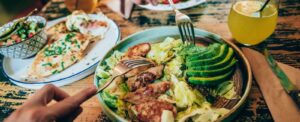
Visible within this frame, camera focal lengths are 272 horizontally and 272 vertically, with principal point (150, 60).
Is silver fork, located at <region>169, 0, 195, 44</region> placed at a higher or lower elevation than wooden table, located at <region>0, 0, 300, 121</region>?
higher

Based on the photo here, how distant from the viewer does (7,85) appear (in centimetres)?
175

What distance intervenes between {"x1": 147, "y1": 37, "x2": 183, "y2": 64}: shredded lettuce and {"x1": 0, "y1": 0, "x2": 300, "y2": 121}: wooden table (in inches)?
15.3

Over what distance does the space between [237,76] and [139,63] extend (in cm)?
51

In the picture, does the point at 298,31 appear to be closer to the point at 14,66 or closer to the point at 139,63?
the point at 139,63

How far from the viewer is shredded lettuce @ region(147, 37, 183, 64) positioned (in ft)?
5.14

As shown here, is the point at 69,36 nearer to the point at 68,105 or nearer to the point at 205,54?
the point at 68,105

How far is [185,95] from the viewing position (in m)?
1.26

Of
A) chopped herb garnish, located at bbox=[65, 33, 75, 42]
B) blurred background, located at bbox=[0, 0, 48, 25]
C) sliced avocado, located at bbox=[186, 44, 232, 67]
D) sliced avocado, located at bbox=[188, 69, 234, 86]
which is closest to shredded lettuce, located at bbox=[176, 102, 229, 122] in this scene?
sliced avocado, located at bbox=[188, 69, 234, 86]

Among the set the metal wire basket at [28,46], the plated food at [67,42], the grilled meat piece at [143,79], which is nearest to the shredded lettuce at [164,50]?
the grilled meat piece at [143,79]

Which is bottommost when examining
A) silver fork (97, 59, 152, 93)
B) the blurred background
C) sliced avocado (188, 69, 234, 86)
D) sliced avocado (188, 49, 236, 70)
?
the blurred background

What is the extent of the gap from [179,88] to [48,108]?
23.4 inches

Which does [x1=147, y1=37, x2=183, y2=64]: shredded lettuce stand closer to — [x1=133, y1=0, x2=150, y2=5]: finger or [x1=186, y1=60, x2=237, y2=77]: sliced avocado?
[x1=186, y1=60, x2=237, y2=77]: sliced avocado

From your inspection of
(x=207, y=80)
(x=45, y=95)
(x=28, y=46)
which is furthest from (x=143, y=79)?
(x=28, y=46)

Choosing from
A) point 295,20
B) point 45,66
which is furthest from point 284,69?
point 45,66
